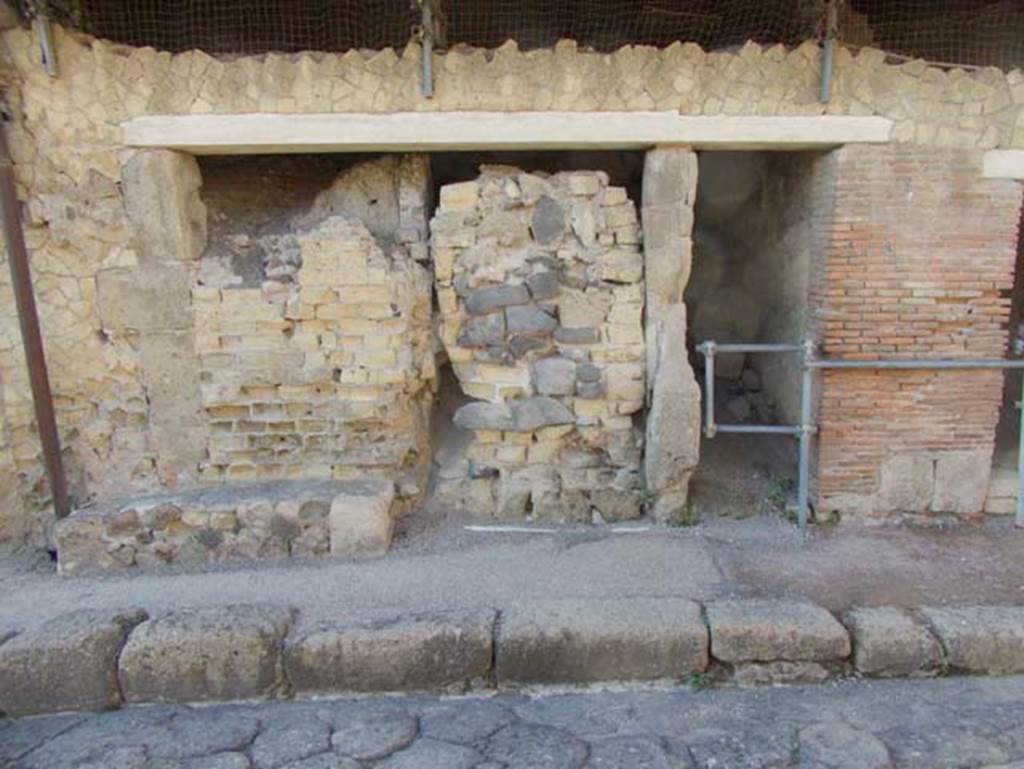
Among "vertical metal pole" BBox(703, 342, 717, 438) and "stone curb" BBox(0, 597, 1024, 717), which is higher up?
"vertical metal pole" BBox(703, 342, 717, 438)

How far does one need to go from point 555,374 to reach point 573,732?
2175 millimetres

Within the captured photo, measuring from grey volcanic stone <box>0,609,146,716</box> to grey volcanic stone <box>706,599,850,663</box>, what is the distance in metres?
2.90

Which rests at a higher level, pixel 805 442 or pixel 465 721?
pixel 805 442

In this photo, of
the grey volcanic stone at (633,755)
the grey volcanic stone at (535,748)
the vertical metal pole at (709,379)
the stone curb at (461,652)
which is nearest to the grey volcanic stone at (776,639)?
the stone curb at (461,652)

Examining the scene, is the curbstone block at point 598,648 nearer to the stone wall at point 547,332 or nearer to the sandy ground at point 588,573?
the sandy ground at point 588,573

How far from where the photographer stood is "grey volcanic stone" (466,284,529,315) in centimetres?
448

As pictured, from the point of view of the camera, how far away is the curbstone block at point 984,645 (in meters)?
3.38

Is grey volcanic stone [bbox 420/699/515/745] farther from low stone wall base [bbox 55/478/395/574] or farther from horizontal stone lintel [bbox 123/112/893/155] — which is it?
horizontal stone lintel [bbox 123/112/893/155]

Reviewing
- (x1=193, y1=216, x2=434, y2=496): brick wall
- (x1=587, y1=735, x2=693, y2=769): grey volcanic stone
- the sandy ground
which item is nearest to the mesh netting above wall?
(x1=193, y1=216, x2=434, y2=496): brick wall

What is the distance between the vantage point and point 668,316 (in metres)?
Answer: 4.53

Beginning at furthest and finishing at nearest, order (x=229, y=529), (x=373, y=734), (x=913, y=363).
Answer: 1. (x=913, y=363)
2. (x=229, y=529)
3. (x=373, y=734)

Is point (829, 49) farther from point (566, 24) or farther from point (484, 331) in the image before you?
point (484, 331)

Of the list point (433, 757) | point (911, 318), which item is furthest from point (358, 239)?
point (911, 318)

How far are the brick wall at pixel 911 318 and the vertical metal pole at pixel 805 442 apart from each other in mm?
118
